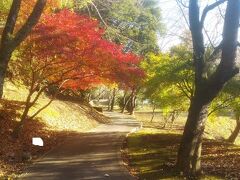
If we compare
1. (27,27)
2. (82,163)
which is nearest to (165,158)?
(82,163)

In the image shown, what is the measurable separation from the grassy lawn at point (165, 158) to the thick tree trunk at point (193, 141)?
38cm

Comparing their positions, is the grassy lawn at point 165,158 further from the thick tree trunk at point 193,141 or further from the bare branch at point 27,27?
the bare branch at point 27,27

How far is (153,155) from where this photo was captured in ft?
52.9

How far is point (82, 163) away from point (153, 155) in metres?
3.31

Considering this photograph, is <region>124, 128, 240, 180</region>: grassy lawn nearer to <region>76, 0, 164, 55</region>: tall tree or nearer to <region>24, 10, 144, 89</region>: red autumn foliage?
<region>24, 10, 144, 89</region>: red autumn foliage

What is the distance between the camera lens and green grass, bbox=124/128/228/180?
12.7 metres

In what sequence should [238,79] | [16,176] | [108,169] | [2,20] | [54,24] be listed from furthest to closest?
[2,20] < [238,79] < [54,24] < [108,169] < [16,176]

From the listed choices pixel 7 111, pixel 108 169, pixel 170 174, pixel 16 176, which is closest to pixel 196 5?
pixel 170 174

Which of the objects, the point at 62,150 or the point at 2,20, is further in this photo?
the point at 2,20

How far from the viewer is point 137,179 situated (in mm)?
12375

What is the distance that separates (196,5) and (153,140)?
9.87 m

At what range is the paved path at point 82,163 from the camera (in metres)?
12.3

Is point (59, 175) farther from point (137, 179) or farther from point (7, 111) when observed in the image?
point (7, 111)

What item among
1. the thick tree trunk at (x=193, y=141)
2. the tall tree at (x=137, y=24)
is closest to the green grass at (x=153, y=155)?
the thick tree trunk at (x=193, y=141)
